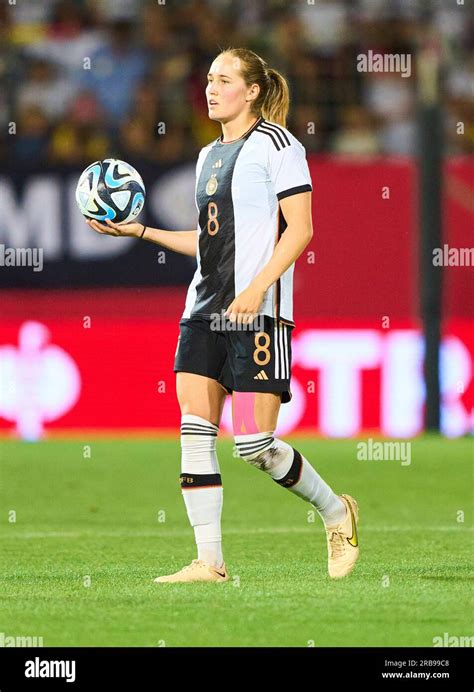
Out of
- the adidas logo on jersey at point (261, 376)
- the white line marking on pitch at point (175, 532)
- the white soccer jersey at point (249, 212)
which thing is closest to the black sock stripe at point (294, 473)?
the adidas logo on jersey at point (261, 376)

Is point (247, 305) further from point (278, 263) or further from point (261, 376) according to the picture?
point (261, 376)

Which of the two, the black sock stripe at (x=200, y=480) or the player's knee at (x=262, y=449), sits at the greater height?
the player's knee at (x=262, y=449)

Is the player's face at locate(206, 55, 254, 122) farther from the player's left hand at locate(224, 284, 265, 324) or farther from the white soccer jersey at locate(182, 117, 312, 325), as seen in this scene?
the player's left hand at locate(224, 284, 265, 324)

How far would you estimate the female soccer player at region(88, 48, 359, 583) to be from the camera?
20.9 feet

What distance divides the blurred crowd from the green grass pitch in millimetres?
3709

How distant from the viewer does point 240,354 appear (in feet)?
21.0

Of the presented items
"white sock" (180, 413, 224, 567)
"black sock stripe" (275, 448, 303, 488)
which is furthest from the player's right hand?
"black sock stripe" (275, 448, 303, 488)

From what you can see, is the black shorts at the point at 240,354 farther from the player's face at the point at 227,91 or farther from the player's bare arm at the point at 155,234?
the player's face at the point at 227,91

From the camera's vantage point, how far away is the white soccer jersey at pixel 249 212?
640cm

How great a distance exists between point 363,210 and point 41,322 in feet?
10.6

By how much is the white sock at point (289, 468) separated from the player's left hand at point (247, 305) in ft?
1.56

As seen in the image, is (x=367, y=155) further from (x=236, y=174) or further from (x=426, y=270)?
(x=236, y=174)
